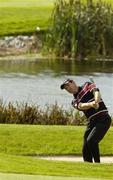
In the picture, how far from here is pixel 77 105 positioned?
45.6ft

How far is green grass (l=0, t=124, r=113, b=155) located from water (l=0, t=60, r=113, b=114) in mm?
7404

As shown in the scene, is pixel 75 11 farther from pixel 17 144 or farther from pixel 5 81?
pixel 17 144

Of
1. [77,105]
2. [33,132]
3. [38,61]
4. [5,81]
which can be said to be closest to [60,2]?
[38,61]

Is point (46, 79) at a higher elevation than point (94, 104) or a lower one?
lower

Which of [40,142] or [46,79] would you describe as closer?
[40,142]

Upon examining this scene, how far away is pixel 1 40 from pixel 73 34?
4381mm

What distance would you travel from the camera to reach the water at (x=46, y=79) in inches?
1110

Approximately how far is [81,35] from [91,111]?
2731 cm

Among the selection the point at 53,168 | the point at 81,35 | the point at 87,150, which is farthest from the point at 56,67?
the point at 53,168

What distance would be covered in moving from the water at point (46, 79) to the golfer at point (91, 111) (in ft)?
35.4

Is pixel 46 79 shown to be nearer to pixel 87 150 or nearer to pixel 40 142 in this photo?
pixel 40 142

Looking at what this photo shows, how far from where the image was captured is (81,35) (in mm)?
41281

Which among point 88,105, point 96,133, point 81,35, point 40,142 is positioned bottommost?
point 81,35

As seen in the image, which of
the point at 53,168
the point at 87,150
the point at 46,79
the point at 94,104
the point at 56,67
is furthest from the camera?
the point at 56,67
